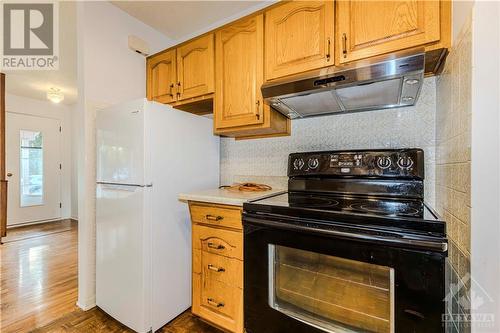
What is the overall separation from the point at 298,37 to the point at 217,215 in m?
1.20

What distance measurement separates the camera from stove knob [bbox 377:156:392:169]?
1334mm

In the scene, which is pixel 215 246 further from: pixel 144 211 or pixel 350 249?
pixel 350 249

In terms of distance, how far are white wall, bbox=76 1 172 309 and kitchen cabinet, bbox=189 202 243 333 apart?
3.05 feet

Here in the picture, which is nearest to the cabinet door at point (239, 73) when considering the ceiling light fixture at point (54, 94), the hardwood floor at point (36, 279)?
the hardwood floor at point (36, 279)

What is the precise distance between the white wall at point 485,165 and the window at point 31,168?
5.98 metres

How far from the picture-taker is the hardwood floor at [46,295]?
1581 mm

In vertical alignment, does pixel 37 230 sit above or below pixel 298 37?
Result: below

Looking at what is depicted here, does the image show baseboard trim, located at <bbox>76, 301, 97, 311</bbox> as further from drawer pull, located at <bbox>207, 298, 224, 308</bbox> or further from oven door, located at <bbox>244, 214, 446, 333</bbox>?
oven door, located at <bbox>244, 214, 446, 333</bbox>

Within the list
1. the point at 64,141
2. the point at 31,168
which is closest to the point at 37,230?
the point at 31,168

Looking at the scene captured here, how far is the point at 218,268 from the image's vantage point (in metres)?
1.44

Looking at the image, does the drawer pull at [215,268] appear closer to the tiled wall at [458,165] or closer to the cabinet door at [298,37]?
the tiled wall at [458,165]

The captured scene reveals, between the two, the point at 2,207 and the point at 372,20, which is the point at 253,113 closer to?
the point at 372,20

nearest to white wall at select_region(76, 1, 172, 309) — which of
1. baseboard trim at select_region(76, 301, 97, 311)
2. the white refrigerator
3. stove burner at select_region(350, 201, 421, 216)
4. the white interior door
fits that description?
baseboard trim at select_region(76, 301, 97, 311)

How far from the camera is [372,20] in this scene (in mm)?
1184
